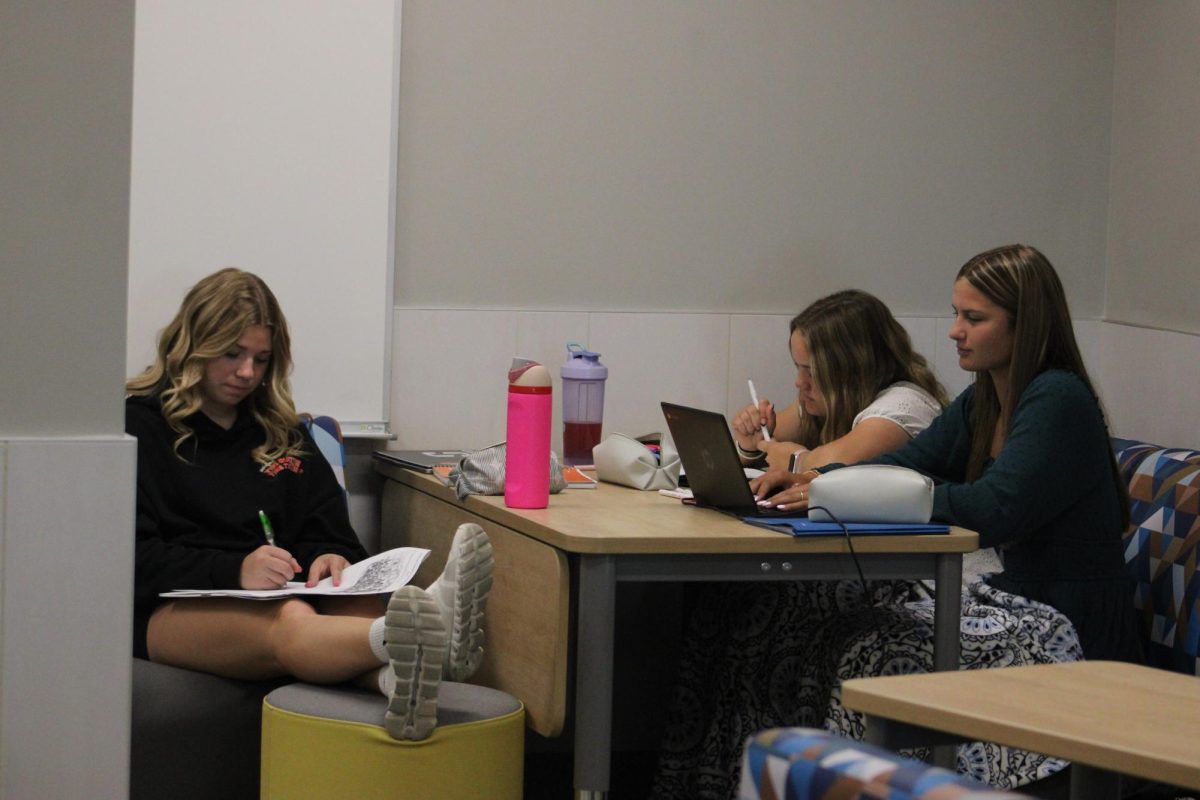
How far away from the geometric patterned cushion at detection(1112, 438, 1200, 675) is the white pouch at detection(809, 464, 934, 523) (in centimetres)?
68

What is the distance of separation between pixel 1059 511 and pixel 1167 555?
1.13 feet

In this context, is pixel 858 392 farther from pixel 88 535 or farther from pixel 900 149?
pixel 88 535

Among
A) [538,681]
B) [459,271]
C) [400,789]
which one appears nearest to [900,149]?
[459,271]

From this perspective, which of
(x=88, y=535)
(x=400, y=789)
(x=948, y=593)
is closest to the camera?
(x=88, y=535)

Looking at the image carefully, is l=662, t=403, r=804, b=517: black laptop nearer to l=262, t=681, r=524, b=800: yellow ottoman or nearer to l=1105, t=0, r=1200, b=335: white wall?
l=262, t=681, r=524, b=800: yellow ottoman

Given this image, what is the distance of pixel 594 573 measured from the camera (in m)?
2.43

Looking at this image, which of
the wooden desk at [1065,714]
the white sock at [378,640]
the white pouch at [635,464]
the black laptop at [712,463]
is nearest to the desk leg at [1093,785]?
the wooden desk at [1065,714]

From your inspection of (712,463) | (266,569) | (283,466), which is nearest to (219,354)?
(283,466)

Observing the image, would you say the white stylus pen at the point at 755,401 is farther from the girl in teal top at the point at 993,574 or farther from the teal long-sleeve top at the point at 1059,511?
the teal long-sleeve top at the point at 1059,511

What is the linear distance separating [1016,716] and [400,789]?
1167mm

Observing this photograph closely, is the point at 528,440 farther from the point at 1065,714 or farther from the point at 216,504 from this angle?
the point at 1065,714

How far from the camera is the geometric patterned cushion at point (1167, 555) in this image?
2879mm

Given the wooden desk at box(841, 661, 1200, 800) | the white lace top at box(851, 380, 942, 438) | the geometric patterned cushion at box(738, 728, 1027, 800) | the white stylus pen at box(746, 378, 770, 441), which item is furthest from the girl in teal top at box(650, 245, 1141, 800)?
the geometric patterned cushion at box(738, 728, 1027, 800)

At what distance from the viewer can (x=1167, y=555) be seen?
2971 millimetres
